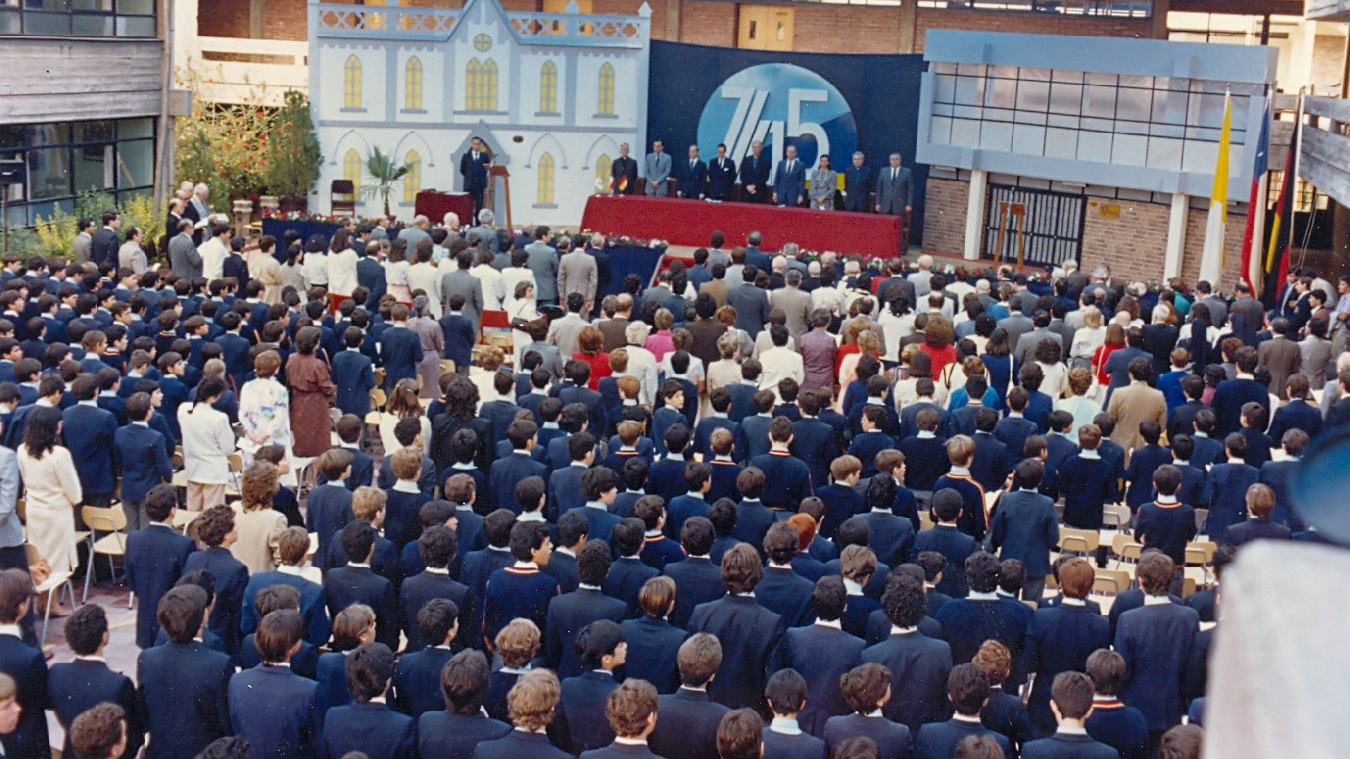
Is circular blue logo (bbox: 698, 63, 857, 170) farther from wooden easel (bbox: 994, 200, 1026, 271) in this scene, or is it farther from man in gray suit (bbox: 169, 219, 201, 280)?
man in gray suit (bbox: 169, 219, 201, 280)

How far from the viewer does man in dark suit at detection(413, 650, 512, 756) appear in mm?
5711

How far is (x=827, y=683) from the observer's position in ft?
22.1

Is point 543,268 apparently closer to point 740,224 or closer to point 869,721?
point 740,224

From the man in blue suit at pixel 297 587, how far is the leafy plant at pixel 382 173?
67.3ft

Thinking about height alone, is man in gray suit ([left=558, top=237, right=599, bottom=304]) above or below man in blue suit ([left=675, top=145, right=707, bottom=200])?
below

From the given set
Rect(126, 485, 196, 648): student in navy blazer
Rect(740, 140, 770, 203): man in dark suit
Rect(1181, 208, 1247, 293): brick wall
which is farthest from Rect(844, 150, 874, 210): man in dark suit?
Rect(126, 485, 196, 648): student in navy blazer

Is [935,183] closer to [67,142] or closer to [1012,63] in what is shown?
[1012,63]

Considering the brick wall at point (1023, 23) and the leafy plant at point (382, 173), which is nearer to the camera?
the leafy plant at point (382, 173)

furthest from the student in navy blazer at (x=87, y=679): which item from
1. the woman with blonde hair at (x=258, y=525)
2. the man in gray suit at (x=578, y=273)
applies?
the man in gray suit at (x=578, y=273)

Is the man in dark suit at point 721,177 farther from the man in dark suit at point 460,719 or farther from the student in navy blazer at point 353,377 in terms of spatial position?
the man in dark suit at point 460,719

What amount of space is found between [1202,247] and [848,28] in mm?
12806

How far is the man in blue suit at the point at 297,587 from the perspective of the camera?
23.4 ft

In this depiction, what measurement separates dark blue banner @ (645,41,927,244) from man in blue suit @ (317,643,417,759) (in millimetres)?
22148

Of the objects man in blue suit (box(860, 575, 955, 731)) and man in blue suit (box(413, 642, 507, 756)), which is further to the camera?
man in blue suit (box(860, 575, 955, 731))
